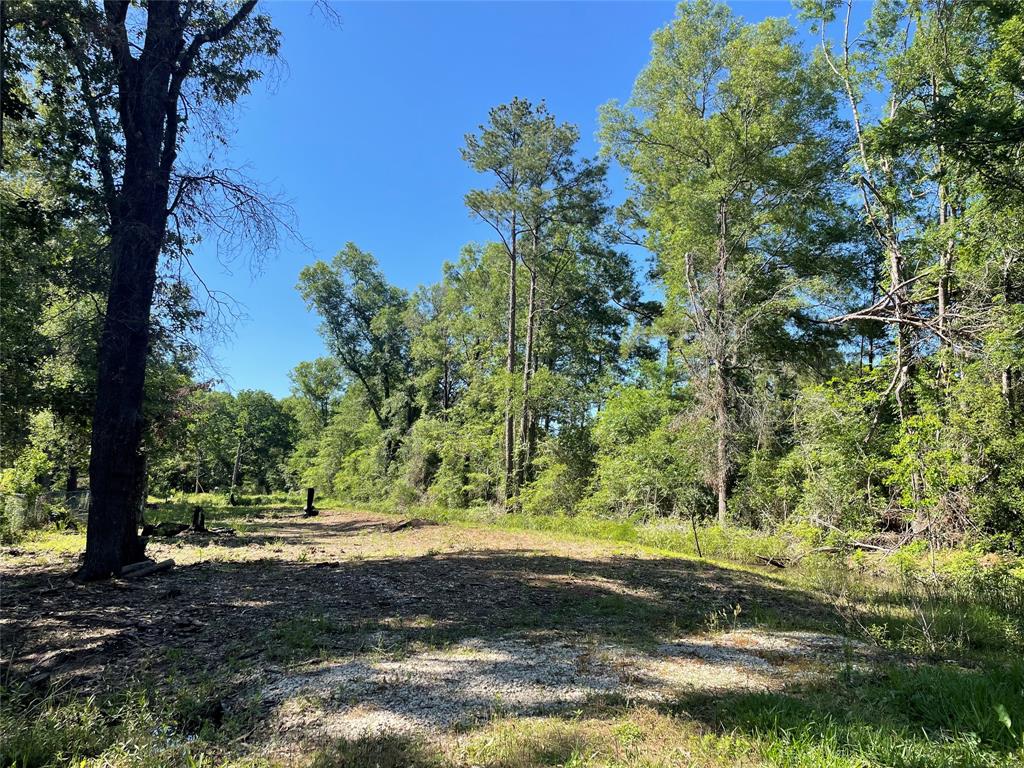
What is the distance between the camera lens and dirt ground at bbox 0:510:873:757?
3410 millimetres

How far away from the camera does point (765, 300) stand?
1561 centimetres

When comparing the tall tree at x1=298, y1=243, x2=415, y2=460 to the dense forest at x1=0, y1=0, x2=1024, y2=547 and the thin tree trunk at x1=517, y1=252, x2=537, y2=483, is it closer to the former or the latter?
the dense forest at x1=0, y1=0, x2=1024, y2=547

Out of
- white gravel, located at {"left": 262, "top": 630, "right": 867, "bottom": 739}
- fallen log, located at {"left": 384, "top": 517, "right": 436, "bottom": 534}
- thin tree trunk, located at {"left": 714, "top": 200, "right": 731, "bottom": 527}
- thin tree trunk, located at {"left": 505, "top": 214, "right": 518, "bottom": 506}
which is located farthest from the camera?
thin tree trunk, located at {"left": 505, "top": 214, "right": 518, "bottom": 506}

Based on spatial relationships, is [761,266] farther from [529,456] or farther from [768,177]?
[529,456]

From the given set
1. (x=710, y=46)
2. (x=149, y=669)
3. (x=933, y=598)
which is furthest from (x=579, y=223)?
(x=149, y=669)

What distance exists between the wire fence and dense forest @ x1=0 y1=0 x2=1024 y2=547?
65cm

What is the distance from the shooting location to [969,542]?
8.26 m

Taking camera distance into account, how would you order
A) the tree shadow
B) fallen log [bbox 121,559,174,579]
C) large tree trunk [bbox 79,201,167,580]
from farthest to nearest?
fallen log [bbox 121,559,174,579]
large tree trunk [bbox 79,201,167,580]
the tree shadow

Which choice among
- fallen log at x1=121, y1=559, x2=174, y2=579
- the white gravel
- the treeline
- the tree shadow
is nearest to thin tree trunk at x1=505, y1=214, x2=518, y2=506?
the treeline

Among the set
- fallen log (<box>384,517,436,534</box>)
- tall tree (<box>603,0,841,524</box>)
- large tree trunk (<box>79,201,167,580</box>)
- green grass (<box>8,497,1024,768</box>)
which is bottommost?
fallen log (<box>384,517,436,534</box>)

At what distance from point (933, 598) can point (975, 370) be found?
4639 millimetres

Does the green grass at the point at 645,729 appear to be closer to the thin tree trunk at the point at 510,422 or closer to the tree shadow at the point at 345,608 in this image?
the tree shadow at the point at 345,608

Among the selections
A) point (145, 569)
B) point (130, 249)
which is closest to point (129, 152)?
point (130, 249)

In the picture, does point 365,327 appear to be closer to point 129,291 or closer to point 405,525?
point 405,525
